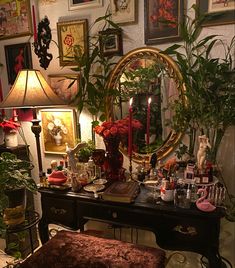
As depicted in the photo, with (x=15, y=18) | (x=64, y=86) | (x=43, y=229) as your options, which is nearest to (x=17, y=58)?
(x=15, y=18)

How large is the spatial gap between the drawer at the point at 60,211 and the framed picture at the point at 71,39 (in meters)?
1.02

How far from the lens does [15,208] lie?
1.59 metres

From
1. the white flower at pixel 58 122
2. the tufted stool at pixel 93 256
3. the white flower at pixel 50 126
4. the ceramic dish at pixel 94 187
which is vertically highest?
the white flower at pixel 58 122

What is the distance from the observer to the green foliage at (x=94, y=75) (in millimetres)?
1818

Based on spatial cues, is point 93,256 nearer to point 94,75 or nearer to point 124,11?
point 94,75

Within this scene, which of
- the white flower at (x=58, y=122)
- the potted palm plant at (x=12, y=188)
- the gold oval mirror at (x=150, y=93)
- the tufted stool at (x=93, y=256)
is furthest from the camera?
the white flower at (x=58, y=122)

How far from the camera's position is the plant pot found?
1.56m

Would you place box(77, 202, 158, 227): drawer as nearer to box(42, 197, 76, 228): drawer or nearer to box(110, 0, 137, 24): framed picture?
box(42, 197, 76, 228): drawer

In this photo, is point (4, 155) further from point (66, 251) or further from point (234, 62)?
point (234, 62)

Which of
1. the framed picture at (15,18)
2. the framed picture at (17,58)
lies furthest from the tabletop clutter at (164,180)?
the framed picture at (15,18)

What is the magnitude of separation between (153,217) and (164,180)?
21 cm

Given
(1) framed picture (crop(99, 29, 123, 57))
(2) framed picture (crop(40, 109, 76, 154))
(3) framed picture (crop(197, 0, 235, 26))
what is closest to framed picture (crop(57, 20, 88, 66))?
(1) framed picture (crop(99, 29, 123, 57))

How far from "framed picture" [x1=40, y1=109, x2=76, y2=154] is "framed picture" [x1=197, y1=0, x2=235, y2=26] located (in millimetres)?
1136

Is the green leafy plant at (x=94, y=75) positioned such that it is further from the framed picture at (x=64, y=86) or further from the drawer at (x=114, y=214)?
the drawer at (x=114, y=214)
